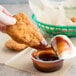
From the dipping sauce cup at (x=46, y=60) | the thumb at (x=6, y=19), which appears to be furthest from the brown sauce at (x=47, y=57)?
the thumb at (x=6, y=19)

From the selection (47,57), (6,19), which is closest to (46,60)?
(47,57)

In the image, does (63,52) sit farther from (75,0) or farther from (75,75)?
(75,0)

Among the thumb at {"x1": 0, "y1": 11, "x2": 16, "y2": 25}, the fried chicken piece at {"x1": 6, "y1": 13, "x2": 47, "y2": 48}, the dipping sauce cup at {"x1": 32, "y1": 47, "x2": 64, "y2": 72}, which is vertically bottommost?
the dipping sauce cup at {"x1": 32, "y1": 47, "x2": 64, "y2": 72}

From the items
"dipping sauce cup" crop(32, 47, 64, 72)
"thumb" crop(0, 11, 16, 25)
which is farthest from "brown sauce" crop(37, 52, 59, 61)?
"thumb" crop(0, 11, 16, 25)

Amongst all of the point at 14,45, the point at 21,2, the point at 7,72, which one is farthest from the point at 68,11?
the point at 21,2

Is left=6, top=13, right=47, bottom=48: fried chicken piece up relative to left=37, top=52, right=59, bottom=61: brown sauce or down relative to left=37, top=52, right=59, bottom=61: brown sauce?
up

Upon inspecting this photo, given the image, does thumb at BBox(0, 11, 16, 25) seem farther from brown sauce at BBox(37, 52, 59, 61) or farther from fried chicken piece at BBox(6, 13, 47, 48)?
brown sauce at BBox(37, 52, 59, 61)

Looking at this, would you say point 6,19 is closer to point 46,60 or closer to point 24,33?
point 24,33

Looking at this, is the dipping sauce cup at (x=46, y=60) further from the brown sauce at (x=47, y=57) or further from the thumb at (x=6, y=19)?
the thumb at (x=6, y=19)

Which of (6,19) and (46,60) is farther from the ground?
(6,19)
